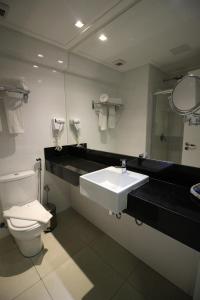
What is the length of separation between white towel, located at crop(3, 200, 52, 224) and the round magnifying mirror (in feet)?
5.51

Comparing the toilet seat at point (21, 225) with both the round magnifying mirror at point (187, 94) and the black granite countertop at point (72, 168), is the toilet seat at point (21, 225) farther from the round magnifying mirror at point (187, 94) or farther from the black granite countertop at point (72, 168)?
the round magnifying mirror at point (187, 94)

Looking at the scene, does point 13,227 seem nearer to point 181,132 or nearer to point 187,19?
point 181,132

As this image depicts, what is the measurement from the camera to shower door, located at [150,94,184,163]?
1250 millimetres

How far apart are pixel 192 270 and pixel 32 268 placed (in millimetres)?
1498

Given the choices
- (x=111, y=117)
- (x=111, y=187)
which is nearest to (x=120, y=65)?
(x=111, y=117)

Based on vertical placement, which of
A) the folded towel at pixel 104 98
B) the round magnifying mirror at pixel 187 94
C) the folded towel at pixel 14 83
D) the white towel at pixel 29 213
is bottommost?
the white towel at pixel 29 213

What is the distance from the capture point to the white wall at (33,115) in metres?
1.76

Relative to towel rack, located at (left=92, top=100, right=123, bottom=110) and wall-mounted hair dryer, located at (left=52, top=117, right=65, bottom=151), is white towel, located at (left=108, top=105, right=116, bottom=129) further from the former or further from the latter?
wall-mounted hair dryer, located at (left=52, top=117, right=65, bottom=151)

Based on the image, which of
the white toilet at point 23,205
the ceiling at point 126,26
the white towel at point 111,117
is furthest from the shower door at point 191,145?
the white toilet at point 23,205

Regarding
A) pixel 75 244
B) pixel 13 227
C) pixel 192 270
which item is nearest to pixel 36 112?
pixel 13 227

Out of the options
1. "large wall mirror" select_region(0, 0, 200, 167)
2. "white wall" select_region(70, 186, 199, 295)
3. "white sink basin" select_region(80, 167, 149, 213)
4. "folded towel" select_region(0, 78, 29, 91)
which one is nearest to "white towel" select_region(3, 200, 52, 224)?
"white sink basin" select_region(80, 167, 149, 213)

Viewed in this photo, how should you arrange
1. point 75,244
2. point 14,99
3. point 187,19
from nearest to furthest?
point 187,19, point 14,99, point 75,244

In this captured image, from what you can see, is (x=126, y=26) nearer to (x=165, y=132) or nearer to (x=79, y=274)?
(x=165, y=132)

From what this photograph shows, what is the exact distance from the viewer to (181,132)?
122 centimetres
